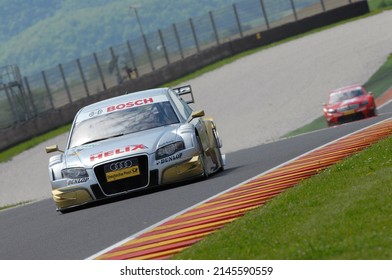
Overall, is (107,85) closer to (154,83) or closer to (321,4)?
(154,83)

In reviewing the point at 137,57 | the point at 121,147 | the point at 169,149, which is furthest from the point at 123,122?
the point at 137,57

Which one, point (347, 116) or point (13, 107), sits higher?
point (13, 107)

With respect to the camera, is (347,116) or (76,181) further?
(347,116)

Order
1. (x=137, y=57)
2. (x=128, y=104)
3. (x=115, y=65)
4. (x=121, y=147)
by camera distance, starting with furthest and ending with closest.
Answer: (x=137, y=57) < (x=115, y=65) < (x=128, y=104) < (x=121, y=147)

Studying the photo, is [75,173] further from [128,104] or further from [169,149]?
[128,104]

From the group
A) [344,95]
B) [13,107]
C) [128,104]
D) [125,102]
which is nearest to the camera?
[128,104]

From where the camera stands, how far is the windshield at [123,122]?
58.3 ft

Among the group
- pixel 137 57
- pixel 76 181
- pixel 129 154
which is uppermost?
pixel 129 154

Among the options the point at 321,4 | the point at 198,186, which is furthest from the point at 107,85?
the point at 198,186

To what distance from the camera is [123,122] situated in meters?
17.9

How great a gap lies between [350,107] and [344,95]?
0.93m

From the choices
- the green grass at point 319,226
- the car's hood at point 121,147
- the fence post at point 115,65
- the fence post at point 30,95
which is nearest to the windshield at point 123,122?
the car's hood at point 121,147
